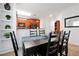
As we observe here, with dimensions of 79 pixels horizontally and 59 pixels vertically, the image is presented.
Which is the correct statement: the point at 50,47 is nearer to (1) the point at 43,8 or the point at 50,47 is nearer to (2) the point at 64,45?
(2) the point at 64,45

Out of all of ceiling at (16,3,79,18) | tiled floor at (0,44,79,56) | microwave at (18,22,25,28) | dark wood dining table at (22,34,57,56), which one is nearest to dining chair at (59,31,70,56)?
tiled floor at (0,44,79,56)

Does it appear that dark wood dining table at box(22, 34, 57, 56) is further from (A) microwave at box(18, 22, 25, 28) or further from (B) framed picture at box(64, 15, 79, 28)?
(B) framed picture at box(64, 15, 79, 28)

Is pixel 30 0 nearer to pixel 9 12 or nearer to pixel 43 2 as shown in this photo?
pixel 43 2

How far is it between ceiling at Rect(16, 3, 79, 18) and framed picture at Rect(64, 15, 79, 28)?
247 mm

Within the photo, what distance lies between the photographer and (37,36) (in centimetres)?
188

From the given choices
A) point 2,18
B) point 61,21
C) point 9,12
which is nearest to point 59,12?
point 61,21

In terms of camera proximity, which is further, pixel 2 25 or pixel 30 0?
pixel 2 25

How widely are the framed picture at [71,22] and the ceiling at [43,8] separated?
0.81 ft

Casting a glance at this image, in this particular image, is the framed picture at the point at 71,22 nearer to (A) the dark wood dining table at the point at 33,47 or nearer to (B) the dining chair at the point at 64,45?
(B) the dining chair at the point at 64,45

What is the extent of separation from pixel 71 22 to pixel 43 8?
67cm

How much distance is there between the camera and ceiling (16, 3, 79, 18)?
5.62 ft

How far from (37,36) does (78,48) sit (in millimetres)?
923

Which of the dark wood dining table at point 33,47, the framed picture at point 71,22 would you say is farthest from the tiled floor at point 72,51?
the dark wood dining table at point 33,47

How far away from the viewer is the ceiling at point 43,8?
1712 millimetres
